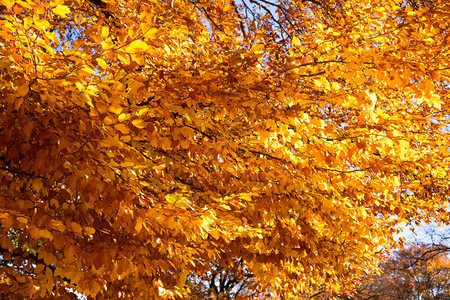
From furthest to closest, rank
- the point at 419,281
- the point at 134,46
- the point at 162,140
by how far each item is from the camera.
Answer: the point at 419,281 < the point at 162,140 < the point at 134,46

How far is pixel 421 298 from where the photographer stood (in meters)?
24.4

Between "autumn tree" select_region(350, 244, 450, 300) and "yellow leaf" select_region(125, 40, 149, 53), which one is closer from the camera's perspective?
"yellow leaf" select_region(125, 40, 149, 53)

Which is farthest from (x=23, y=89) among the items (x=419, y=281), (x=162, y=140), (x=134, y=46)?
(x=419, y=281)

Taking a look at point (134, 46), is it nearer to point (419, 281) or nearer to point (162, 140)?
point (162, 140)

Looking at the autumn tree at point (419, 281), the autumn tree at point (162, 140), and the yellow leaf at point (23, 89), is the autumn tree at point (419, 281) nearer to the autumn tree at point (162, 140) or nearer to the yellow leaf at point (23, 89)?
the autumn tree at point (162, 140)

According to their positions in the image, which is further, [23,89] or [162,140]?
[162,140]

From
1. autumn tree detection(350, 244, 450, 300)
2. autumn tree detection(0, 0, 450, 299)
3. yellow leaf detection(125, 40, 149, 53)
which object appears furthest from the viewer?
autumn tree detection(350, 244, 450, 300)

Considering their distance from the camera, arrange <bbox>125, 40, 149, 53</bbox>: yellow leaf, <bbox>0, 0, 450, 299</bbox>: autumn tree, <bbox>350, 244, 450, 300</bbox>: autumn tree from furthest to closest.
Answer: <bbox>350, 244, 450, 300</bbox>: autumn tree
<bbox>0, 0, 450, 299</bbox>: autumn tree
<bbox>125, 40, 149, 53</bbox>: yellow leaf

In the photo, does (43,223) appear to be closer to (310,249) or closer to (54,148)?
(54,148)

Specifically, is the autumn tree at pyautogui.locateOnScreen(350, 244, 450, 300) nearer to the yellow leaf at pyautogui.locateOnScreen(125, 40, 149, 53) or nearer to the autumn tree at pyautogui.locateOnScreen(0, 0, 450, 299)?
the autumn tree at pyautogui.locateOnScreen(0, 0, 450, 299)

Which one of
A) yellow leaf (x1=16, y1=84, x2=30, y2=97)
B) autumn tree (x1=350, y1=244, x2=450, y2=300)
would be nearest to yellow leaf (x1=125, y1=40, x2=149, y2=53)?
yellow leaf (x1=16, y1=84, x2=30, y2=97)

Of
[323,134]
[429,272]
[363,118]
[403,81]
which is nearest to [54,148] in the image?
[323,134]

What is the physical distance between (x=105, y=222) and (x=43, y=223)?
103 centimetres

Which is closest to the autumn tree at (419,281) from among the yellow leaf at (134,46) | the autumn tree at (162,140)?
the autumn tree at (162,140)
